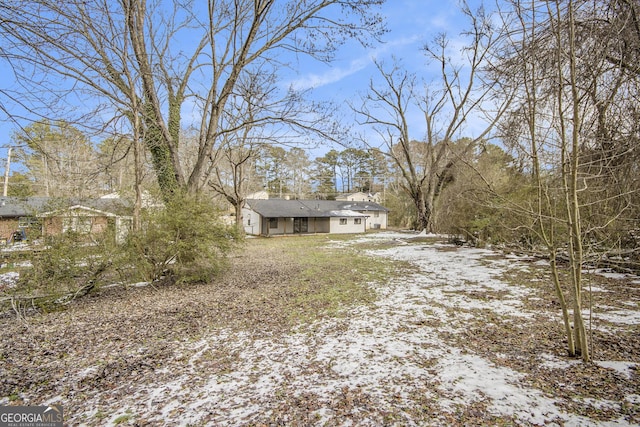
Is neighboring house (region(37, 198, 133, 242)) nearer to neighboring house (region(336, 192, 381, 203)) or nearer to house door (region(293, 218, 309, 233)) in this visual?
house door (region(293, 218, 309, 233))

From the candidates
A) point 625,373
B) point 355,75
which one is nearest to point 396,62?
point 355,75

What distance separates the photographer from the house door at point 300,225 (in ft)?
88.1

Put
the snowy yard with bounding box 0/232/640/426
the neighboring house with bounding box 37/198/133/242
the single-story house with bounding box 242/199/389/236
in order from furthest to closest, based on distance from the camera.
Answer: the single-story house with bounding box 242/199/389/236
the neighboring house with bounding box 37/198/133/242
the snowy yard with bounding box 0/232/640/426

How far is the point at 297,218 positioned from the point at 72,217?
21.2 metres

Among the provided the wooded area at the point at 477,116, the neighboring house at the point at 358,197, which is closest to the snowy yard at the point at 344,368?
the wooded area at the point at 477,116

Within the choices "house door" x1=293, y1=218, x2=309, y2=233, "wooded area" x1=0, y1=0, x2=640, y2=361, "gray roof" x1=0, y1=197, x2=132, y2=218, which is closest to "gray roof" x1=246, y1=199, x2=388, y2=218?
"house door" x1=293, y1=218, x2=309, y2=233

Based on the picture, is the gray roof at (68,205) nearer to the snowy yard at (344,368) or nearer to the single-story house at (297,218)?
the snowy yard at (344,368)

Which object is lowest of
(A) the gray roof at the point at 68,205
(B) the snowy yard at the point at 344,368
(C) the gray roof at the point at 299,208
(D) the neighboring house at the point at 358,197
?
(B) the snowy yard at the point at 344,368

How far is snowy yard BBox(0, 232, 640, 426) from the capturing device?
2.49m

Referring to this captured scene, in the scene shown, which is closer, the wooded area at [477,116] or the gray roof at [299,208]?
the wooded area at [477,116]

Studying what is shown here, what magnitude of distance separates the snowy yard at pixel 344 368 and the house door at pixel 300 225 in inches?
834

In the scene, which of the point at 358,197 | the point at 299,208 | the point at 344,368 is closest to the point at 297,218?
the point at 299,208

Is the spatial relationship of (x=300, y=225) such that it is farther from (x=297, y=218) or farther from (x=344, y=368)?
(x=344, y=368)

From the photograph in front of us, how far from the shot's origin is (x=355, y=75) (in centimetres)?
1087
